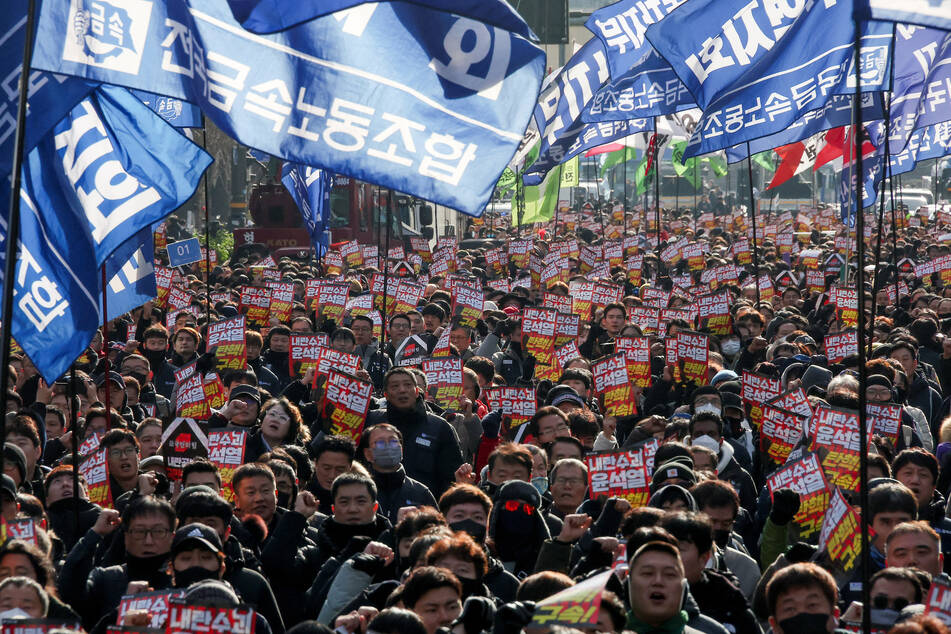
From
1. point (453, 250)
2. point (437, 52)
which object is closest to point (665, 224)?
point (453, 250)

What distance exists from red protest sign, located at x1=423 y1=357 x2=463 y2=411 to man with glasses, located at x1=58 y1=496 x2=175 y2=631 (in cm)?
478

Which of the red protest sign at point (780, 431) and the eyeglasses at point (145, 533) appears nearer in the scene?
the eyeglasses at point (145, 533)

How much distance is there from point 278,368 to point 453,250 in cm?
1073

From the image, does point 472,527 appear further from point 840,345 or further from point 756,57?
A: point 840,345

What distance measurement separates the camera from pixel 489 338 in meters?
14.5

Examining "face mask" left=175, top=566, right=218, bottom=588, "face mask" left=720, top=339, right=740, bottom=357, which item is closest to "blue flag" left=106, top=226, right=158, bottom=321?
"face mask" left=175, top=566, right=218, bottom=588

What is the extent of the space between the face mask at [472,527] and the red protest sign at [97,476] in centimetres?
243

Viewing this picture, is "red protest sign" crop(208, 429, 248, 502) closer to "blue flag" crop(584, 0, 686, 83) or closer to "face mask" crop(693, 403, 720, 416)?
"face mask" crop(693, 403, 720, 416)

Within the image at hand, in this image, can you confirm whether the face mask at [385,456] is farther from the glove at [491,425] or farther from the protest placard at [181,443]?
the glove at [491,425]

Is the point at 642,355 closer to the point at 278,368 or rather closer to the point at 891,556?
the point at 278,368

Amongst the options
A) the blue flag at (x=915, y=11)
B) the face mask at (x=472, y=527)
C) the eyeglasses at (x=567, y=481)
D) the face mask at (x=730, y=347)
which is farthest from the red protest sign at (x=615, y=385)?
the blue flag at (x=915, y=11)

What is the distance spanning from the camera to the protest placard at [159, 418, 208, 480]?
8.69 metres

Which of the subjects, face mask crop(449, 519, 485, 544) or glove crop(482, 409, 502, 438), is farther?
glove crop(482, 409, 502, 438)

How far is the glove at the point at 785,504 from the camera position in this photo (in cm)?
695
